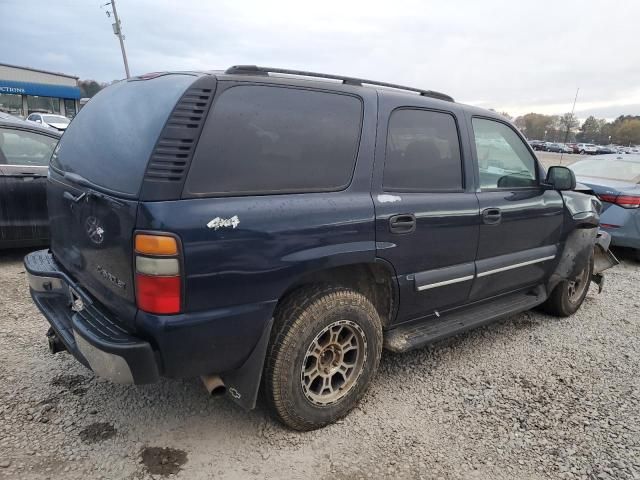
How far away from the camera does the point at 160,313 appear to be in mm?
2055

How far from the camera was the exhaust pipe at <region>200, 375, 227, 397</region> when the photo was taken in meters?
2.33

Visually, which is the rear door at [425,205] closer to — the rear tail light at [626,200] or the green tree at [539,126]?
the rear tail light at [626,200]

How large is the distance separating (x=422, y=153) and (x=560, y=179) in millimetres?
1507

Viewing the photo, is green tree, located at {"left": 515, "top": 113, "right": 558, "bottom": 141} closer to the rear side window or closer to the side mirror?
the side mirror

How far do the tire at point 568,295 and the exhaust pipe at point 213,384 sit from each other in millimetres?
3408

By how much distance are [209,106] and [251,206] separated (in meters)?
0.49

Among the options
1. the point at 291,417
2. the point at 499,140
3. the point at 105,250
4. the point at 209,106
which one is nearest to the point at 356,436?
the point at 291,417

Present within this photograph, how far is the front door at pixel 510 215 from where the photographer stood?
11.1 ft

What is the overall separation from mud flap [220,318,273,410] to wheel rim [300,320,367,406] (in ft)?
0.87

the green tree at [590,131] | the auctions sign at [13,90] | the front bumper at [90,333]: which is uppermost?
the green tree at [590,131]

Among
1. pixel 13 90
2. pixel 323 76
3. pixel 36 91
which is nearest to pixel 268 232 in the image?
pixel 323 76

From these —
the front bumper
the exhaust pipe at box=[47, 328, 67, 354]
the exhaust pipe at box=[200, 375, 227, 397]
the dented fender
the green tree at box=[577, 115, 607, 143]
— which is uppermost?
the green tree at box=[577, 115, 607, 143]

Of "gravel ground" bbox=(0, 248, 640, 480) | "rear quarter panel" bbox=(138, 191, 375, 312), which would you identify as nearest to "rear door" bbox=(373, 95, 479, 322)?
"rear quarter panel" bbox=(138, 191, 375, 312)

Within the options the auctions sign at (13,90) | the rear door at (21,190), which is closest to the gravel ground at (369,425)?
the rear door at (21,190)
